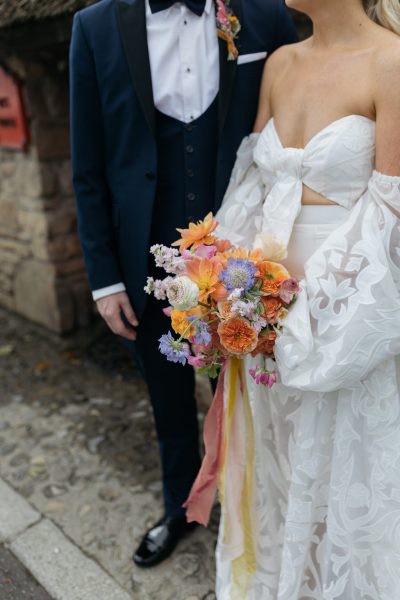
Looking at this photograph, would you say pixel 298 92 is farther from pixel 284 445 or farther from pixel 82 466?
pixel 82 466

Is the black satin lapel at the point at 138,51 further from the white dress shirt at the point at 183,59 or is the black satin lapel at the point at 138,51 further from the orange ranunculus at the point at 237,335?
the orange ranunculus at the point at 237,335

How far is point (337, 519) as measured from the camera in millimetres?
1729

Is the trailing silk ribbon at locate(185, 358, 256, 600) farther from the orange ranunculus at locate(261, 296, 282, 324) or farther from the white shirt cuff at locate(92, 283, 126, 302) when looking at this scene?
the white shirt cuff at locate(92, 283, 126, 302)

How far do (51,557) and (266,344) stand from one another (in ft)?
5.02

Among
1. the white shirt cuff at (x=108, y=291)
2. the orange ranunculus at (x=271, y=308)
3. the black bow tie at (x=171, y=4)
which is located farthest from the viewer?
the white shirt cuff at (x=108, y=291)

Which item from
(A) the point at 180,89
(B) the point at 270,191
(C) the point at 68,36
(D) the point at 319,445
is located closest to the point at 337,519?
(D) the point at 319,445

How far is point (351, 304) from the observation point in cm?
154

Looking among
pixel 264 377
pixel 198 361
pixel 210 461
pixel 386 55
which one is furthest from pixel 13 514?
pixel 386 55

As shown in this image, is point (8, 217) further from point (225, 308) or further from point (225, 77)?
point (225, 308)

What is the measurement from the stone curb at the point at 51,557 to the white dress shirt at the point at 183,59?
179cm

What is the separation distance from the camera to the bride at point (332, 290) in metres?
1.53

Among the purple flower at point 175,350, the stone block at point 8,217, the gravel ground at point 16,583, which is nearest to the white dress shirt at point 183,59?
the purple flower at point 175,350

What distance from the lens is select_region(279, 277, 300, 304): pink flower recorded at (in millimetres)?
1561

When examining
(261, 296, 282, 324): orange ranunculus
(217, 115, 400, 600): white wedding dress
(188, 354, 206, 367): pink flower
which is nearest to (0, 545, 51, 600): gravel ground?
(217, 115, 400, 600): white wedding dress
